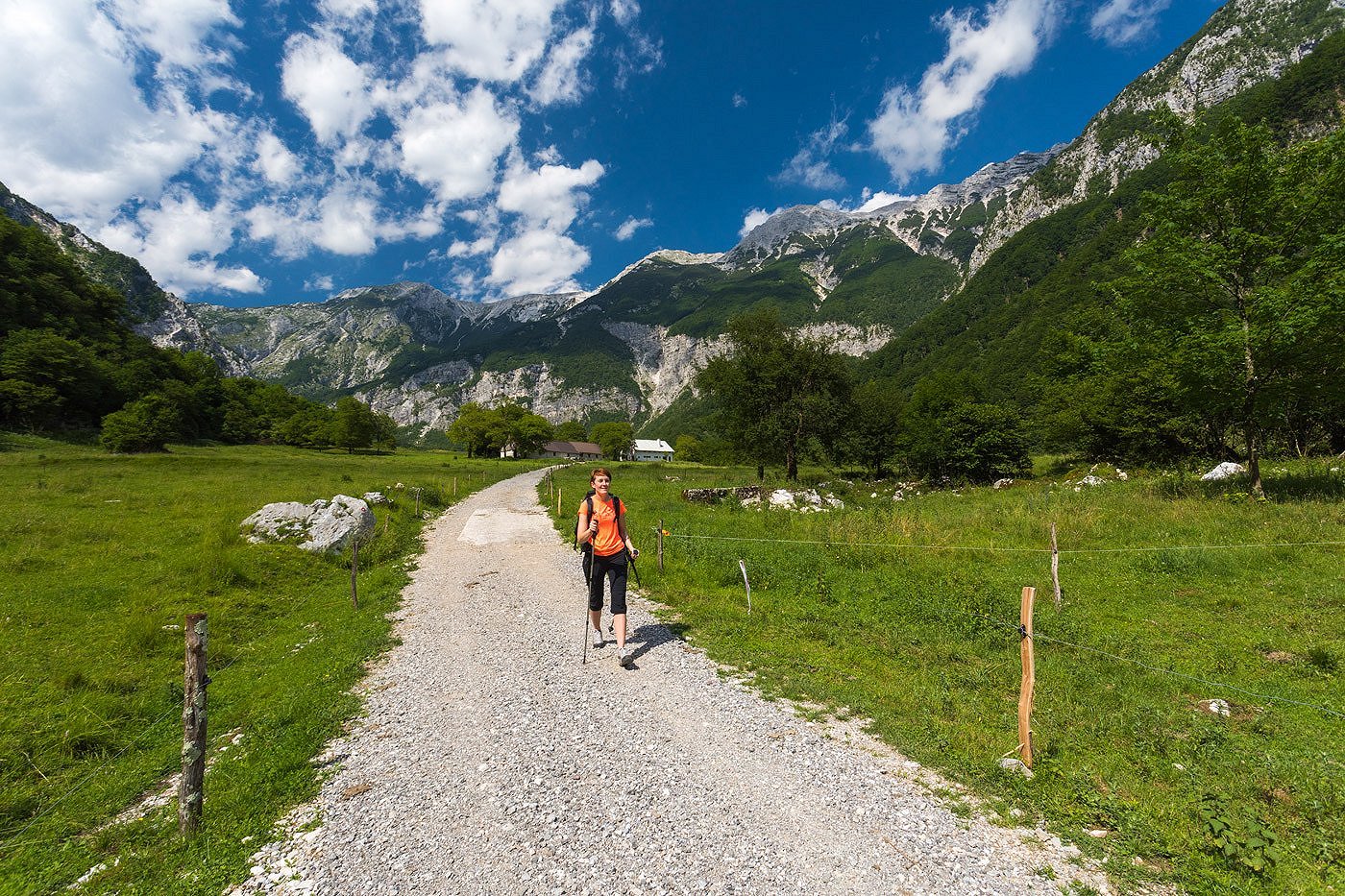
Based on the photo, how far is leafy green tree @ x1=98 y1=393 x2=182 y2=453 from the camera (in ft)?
174

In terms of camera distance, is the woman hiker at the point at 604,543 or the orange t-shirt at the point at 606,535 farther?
the orange t-shirt at the point at 606,535

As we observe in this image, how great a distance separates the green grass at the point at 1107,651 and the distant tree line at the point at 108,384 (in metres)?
74.6

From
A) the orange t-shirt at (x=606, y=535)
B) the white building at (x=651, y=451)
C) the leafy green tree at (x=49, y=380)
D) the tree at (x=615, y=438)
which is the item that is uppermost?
the leafy green tree at (x=49, y=380)

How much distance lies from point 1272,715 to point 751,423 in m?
34.3

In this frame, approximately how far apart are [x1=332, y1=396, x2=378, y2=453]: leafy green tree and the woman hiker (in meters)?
95.1

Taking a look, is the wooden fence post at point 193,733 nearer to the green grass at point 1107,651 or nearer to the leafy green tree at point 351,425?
the green grass at point 1107,651

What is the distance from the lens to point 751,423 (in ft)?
133

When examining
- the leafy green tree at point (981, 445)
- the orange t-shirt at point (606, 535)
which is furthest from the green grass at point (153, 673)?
the leafy green tree at point (981, 445)

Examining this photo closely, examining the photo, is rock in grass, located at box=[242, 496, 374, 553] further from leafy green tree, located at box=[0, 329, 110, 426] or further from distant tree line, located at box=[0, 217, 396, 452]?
leafy green tree, located at box=[0, 329, 110, 426]

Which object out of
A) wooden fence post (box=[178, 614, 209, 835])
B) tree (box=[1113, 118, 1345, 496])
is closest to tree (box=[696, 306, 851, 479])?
tree (box=[1113, 118, 1345, 496])

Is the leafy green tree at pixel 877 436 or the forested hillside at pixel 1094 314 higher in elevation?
the forested hillside at pixel 1094 314

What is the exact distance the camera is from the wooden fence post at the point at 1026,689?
5906 millimetres

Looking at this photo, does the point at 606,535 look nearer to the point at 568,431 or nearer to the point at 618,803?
the point at 618,803

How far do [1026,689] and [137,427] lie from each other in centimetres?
7963
